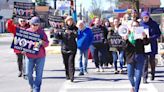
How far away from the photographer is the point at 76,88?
41.0 ft

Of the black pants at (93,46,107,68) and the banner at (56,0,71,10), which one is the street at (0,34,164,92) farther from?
the banner at (56,0,71,10)

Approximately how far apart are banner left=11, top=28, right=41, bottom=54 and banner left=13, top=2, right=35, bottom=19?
4040 mm

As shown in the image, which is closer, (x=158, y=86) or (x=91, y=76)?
(x=158, y=86)

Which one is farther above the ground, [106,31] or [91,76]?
[106,31]

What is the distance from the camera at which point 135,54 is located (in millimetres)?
10531

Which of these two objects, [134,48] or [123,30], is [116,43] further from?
[123,30]

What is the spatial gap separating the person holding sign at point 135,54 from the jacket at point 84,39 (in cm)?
415

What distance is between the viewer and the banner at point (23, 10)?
48.8 ft

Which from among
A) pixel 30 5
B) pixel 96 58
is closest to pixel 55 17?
pixel 30 5

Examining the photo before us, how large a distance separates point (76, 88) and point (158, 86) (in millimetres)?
2045

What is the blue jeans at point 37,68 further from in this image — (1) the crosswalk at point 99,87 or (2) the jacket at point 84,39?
(2) the jacket at point 84,39

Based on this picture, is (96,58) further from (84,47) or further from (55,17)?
(55,17)

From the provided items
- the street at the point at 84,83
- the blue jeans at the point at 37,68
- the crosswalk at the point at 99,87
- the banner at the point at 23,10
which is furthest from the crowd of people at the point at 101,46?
the banner at the point at 23,10

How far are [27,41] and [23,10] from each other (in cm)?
454
